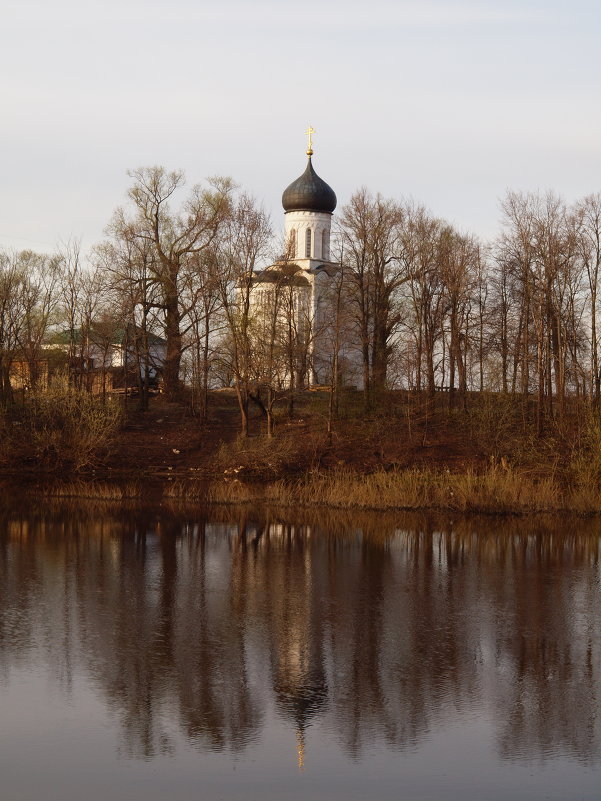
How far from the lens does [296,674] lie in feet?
39.9

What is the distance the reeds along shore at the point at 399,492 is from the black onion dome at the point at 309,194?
26131 mm

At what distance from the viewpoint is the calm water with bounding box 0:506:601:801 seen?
9188 mm

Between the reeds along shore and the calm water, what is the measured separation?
634 centimetres

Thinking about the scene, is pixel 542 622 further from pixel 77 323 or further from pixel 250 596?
pixel 77 323

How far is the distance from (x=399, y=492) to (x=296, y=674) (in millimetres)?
16999

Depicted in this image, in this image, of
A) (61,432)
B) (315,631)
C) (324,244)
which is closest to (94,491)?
(61,432)

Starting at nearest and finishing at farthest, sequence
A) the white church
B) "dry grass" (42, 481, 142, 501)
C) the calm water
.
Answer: the calm water
"dry grass" (42, 481, 142, 501)
the white church

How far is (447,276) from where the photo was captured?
1624 inches

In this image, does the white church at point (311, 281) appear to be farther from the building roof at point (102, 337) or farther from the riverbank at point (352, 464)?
the building roof at point (102, 337)

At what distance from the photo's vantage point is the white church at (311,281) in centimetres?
4044

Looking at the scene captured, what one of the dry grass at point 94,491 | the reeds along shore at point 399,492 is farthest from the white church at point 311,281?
the dry grass at point 94,491

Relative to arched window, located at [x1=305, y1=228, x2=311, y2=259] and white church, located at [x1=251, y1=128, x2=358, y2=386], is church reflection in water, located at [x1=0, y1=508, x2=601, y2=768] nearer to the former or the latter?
white church, located at [x1=251, y1=128, x2=358, y2=386]

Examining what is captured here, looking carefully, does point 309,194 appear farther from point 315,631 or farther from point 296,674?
point 296,674

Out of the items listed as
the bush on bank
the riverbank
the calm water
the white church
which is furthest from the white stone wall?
the calm water
